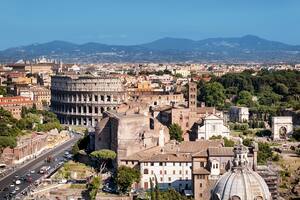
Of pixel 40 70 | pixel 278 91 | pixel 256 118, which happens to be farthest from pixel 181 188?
pixel 40 70

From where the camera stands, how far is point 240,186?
75.3 ft

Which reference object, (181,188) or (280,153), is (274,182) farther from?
(280,153)

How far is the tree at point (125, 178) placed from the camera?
1545 inches

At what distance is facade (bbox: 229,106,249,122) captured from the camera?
72.2 m

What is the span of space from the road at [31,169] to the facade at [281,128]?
16506mm

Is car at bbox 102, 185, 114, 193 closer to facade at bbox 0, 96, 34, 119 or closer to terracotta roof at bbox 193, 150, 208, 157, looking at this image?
terracotta roof at bbox 193, 150, 208, 157

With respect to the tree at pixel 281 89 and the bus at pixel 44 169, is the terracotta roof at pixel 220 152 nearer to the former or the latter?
the bus at pixel 44 169

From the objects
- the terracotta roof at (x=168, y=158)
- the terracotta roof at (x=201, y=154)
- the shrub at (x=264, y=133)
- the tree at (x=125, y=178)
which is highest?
the terracotta roof at (x=201, y=154)

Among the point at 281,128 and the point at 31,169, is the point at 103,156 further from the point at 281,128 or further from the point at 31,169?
the point at 281,128

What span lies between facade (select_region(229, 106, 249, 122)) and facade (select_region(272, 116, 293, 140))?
9.00 meters

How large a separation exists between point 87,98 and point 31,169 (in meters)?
30.8

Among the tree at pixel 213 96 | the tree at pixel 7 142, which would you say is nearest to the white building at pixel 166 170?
the tree at pixel 7 142

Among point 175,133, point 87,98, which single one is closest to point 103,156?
point 175,133

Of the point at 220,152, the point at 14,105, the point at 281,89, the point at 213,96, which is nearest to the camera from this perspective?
the point at 220,152
